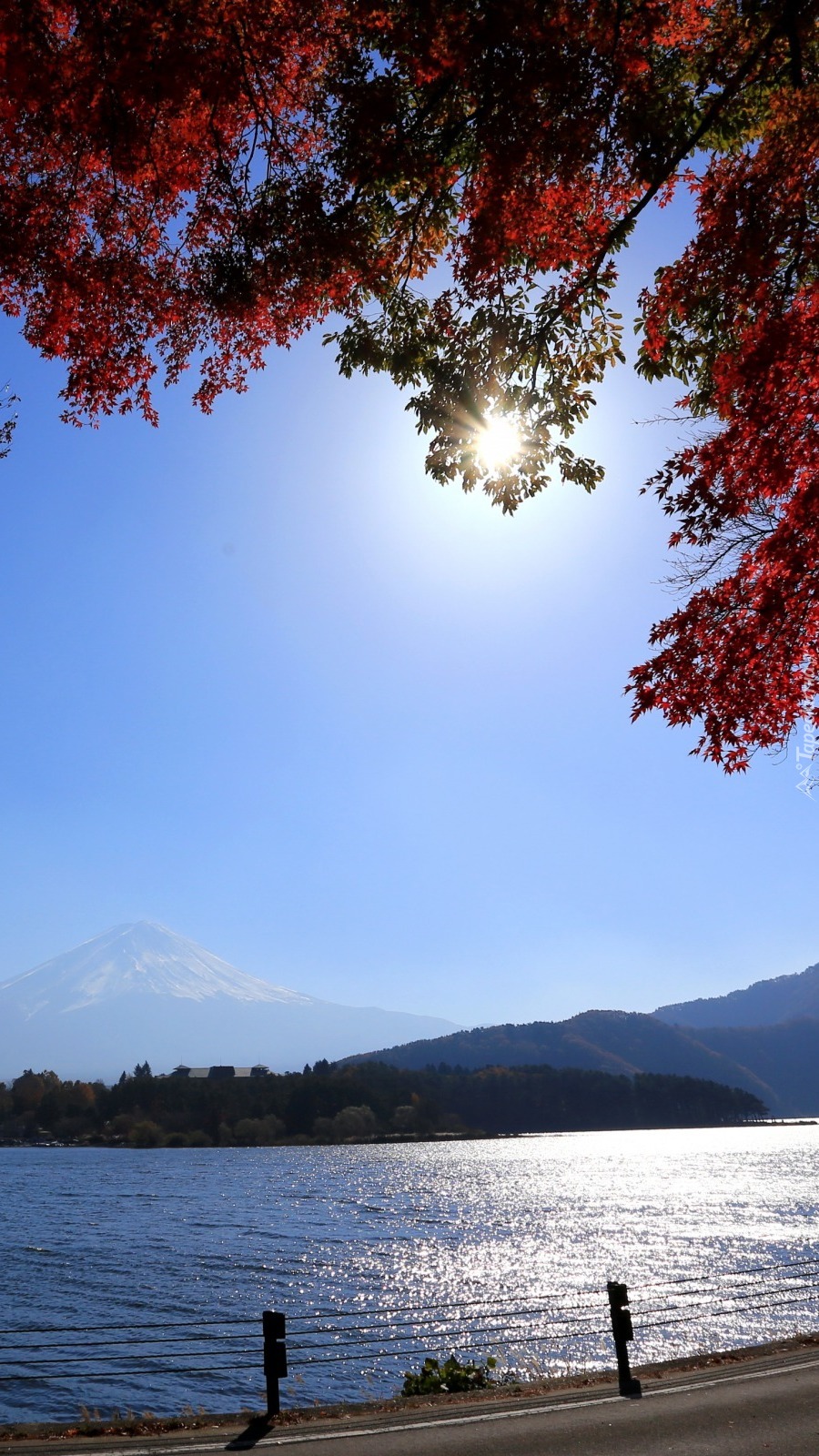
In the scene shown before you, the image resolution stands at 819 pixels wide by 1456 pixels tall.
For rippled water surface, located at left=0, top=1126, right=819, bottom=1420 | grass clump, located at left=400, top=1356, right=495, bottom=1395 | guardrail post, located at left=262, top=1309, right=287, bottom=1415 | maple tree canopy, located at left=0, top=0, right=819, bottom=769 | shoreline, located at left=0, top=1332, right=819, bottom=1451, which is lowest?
rippled water surface, located at left=0, top=1126, right=819, bottom=1420

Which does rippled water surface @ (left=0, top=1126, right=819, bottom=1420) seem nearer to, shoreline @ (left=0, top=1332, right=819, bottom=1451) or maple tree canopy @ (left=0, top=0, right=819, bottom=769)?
shoreline @ (left=0, top=1332, right=819, bottom=1451)

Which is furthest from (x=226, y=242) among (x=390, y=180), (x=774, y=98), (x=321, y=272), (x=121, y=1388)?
(x=121, y=1388)

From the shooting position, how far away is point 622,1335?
10.9 metres

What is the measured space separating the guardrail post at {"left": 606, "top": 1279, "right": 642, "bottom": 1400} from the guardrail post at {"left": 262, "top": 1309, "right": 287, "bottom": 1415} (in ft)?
12.2

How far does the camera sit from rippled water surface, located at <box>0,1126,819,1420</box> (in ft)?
93.4

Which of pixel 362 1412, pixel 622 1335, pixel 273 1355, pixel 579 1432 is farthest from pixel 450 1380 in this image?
pixel 579 1432

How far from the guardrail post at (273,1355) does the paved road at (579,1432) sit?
76 cm

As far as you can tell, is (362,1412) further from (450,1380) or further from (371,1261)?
(371,1261)

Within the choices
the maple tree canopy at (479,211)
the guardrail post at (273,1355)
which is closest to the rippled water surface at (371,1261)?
the guardrail post at (273,1355)

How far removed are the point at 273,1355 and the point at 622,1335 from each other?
13.9 ft

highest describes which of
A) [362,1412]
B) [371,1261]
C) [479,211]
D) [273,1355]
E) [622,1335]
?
[479,211]

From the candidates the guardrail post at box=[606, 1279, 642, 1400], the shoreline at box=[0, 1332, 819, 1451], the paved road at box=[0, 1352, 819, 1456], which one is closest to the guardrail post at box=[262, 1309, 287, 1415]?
the shoreline at box=[0, 1332, 819, 1451]

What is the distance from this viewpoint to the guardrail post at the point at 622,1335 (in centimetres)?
1031

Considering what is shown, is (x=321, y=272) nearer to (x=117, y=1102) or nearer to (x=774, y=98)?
(x=774, y=98)
